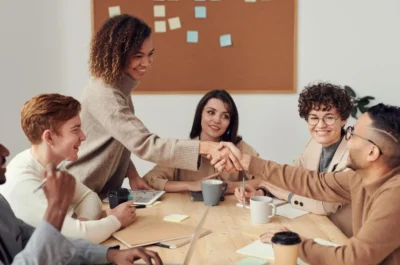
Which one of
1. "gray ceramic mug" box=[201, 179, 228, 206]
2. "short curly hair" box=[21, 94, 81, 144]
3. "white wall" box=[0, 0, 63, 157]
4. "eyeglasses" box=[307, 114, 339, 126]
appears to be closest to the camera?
"short curly hair" box=[21, 94, 81, 144]

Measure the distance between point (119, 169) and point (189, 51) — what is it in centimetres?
160

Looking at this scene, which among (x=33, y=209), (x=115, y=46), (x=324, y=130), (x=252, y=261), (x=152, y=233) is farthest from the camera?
(x=324, y=130)

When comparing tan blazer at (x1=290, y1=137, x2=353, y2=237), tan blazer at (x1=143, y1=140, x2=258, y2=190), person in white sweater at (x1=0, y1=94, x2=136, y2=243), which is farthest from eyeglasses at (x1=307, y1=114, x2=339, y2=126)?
person in white sweater at (x1=0, y1=94, x2=136, y2=243)

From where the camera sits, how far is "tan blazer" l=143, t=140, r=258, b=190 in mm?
2414

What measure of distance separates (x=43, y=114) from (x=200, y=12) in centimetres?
218

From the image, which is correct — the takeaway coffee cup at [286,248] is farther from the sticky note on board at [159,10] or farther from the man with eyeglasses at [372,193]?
the sticky note on board at [159,10]

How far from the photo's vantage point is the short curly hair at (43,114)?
1692 millimetres

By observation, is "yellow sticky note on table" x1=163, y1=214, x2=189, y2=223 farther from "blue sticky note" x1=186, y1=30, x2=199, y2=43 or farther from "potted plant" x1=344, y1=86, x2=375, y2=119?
"potted plant" x1=344, y1=86, x2=375, y2=119

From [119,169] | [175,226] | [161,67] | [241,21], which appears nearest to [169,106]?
[161,67]

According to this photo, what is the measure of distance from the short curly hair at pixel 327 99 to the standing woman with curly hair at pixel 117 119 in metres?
0.58

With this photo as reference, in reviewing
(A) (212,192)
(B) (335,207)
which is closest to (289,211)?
(B) (335,207)

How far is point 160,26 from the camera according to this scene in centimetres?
366

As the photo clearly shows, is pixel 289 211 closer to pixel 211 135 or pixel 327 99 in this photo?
pixel 327 99

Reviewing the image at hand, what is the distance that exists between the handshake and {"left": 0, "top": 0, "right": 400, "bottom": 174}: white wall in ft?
5.30
